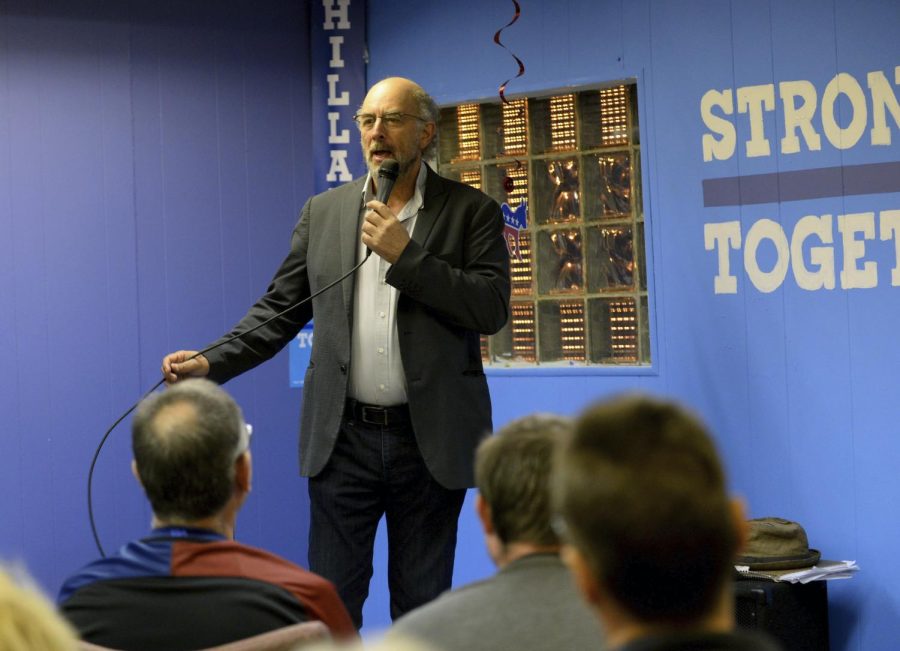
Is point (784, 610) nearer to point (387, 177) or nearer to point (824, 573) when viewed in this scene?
point (824, 573)

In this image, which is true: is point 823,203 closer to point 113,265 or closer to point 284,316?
point 284,316

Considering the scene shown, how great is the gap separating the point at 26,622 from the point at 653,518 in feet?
1.57

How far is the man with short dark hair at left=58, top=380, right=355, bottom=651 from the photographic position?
1.52 m

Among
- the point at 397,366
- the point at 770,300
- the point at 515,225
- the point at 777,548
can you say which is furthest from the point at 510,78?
the point at 777,548

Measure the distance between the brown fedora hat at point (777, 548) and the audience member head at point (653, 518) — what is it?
2.60 meters

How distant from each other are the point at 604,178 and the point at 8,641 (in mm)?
3327

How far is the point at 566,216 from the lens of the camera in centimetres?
410

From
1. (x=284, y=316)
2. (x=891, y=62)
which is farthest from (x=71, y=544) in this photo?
(x=891, y=62)

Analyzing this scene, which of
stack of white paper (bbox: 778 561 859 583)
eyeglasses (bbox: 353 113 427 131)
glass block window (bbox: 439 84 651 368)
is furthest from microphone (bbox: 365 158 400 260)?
stack of white paper (bbox: 778 561 859 583)

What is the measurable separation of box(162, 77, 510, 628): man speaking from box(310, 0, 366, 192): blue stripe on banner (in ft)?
4.93

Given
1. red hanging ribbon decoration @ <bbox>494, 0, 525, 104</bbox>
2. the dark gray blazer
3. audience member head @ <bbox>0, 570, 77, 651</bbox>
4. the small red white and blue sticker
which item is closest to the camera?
audience member head @ <bbox>0, 570, 77, 651</bbox>

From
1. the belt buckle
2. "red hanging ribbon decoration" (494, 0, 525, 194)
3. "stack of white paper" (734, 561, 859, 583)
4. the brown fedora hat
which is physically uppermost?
"red hanging ribbon decoration" (494, 0, 525, 194)

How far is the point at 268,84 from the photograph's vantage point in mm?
4438

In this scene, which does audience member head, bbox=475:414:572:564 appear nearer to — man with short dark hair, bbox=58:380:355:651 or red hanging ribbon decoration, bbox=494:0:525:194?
man with short dark hair, bbox=58:380:355:651
